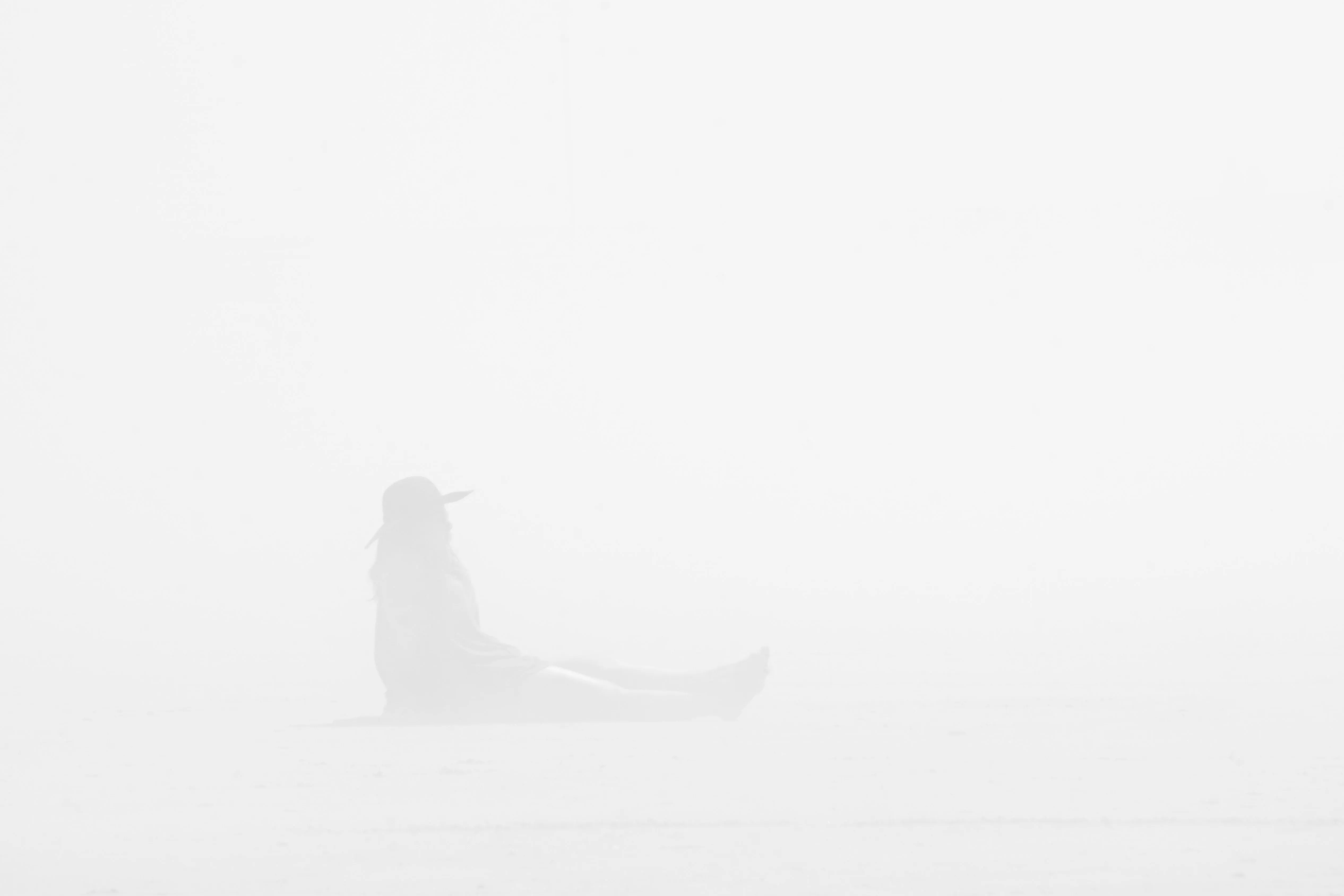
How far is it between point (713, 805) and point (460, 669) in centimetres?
320

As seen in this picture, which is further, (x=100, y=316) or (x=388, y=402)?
(x=100, y=316)

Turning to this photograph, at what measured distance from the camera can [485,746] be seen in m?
10.8

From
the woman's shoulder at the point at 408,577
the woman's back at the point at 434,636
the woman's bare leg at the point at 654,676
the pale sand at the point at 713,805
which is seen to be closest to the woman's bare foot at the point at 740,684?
the woman's bare leg at the point at 654,676

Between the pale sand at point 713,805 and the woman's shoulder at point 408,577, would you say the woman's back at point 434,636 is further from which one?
the pale sand at point 713,805

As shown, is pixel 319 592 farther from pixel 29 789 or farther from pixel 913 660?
pixel 29 789

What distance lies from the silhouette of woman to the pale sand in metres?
0.16

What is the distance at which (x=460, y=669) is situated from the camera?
11672mm

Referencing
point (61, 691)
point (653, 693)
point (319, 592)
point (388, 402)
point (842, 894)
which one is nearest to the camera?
point (842, 894)

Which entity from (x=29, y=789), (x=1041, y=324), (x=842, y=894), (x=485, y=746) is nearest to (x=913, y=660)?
(x=485, y=746)

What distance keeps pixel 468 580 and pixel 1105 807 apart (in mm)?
4205

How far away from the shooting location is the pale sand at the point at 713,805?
711cm

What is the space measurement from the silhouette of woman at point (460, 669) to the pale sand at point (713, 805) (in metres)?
0.16

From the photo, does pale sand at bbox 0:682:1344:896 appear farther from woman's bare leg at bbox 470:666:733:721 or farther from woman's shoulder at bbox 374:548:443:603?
woman's shoulder at bbox 374:548:443:603

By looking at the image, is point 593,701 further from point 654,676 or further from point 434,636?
point 434,636
